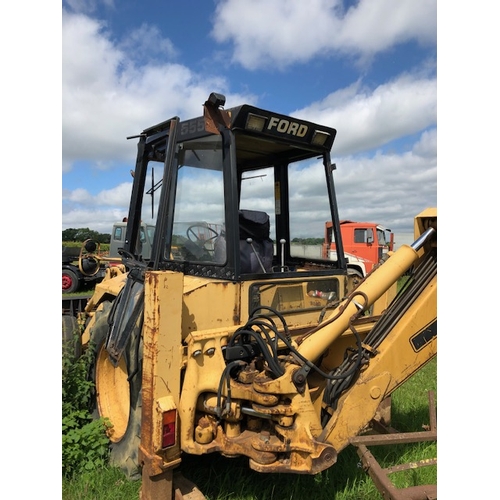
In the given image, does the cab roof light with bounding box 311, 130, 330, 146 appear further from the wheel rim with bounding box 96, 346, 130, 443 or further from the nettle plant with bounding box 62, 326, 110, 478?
the nettle plant with bounding box 62, 326, 110, 478

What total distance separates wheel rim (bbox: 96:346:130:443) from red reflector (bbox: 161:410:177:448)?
1.11 meters

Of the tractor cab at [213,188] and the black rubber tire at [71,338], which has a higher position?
the tractor cab at [213,188]

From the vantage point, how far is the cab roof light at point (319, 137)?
3393 millimetres

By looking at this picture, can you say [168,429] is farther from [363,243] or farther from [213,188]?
[363,243]

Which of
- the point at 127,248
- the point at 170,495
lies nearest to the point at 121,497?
the point at 170,495

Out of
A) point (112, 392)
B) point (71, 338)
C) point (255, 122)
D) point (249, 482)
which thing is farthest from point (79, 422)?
point (255, 122)

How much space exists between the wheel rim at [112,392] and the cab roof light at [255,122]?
209 centimetres

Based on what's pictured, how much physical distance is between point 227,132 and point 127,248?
1.60 m

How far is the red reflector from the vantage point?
7.84 feet

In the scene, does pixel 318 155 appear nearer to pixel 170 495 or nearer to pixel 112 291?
pixel 112 291

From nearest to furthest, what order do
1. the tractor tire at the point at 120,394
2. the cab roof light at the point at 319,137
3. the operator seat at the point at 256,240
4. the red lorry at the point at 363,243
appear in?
the tractor tire at the point at 120,394 < the operator seat at the point at 256,240 < the cab roof light at the point at 319,137 < the red lorry at the point at 363,243

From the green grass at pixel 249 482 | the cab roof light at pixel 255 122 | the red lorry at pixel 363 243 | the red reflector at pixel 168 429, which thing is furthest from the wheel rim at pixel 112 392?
the red lorry at pixel 363 243

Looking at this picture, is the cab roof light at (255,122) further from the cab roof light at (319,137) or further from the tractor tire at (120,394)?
the tractor tire at (120,394)

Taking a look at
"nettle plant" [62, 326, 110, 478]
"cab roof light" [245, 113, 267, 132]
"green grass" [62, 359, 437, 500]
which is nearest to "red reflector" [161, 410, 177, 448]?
"green grass" [62, 359, 437, 500]
